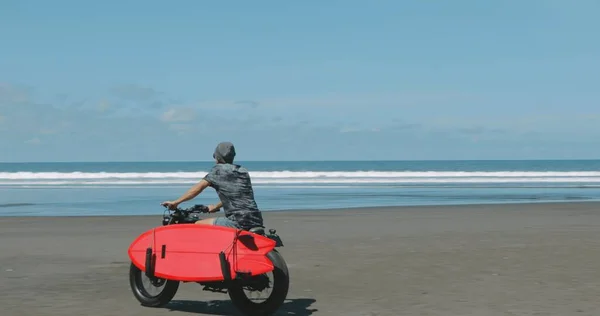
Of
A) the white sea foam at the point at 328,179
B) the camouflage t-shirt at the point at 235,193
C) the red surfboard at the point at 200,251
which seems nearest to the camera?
the red surfboard at the point at 200,251

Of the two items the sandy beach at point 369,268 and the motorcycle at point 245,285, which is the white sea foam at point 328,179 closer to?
the sandy beach at point 369,268

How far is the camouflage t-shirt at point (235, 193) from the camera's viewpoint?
26.8ft

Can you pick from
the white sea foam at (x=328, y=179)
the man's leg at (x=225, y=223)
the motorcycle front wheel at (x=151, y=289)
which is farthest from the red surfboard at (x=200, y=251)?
the white sea foam at (x=328, y=179)

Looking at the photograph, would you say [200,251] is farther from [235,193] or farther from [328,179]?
[328,179]

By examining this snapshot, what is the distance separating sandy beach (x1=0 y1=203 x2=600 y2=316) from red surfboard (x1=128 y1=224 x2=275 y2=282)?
1.58 ft

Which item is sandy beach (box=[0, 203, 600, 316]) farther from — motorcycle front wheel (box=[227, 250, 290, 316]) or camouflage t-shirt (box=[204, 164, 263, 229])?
camouflage t-shirt (box=[204, 164, 263, 229])

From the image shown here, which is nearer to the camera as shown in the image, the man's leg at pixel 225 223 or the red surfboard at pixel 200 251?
the red surfboard at pixel 200 251

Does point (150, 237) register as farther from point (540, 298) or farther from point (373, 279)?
point (540, 298)

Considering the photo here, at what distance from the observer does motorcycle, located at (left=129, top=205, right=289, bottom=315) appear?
7.90 metres

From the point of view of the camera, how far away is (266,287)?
8031 millimetres

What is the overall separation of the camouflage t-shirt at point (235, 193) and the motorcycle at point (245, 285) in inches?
5.7

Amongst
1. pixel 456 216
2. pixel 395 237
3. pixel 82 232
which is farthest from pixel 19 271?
pixel 456 216

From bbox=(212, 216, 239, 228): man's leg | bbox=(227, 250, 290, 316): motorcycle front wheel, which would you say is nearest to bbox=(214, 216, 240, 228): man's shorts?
bbox=(212, 216, 239, 228): man's leg

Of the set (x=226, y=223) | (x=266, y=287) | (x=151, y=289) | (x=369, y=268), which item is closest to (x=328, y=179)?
(x=369, y=268)
